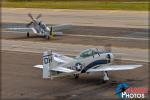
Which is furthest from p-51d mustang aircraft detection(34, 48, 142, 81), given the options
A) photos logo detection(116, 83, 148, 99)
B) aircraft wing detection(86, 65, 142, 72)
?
photos logo detection(116, 83, 148, 99)

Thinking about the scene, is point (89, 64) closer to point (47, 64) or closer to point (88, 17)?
point (47, 64)

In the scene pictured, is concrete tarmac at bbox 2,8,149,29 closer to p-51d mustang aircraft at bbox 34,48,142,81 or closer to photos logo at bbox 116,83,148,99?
p-51d mustang aircraft at bbox 34,48,142,81

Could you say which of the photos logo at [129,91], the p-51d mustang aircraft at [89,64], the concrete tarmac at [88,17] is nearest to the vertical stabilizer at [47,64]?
the p-51d mustang aircraft at [89,64]

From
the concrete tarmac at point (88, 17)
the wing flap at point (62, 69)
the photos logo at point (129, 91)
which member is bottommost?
the photos logo at point (129, 91)

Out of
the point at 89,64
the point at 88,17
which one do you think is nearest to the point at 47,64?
the point at 89,64

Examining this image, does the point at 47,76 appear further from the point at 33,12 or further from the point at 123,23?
the point at 33,12

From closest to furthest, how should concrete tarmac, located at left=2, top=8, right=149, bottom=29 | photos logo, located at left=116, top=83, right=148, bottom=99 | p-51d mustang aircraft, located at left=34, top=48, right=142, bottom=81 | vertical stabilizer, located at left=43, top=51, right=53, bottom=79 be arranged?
photos logo, located at left=116, top=83, right=148, bottom=99, vertical stabilizer, located at left=43, top=51, right=53, bottom=79, p-51d mustang aircraft, located at left=34, top=48, right=142, bottom=81, concrete tarmac, located at left=2, top=8, right=149, bottom=29

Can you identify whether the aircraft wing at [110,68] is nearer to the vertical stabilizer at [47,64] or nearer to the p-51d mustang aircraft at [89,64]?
the p-51d mustang aircraft at [89,64]

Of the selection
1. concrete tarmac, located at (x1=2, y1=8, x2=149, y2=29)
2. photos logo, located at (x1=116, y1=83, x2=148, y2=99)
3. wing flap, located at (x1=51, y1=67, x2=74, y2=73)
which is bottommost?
photos logo, located at (x1=116, y1=83, x2=148, y2=99)

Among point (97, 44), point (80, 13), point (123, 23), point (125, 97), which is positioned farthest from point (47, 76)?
point (80, 13)

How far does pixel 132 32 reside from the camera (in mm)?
51469

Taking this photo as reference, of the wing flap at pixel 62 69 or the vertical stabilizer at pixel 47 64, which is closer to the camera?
the vertical stabilizer at pixel 47 64

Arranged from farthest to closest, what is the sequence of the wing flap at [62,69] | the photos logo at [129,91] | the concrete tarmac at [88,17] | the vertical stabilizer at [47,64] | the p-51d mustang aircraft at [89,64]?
the concrete tarmac at [88,17] < the p-51d mustang aircraft at [89,64] < the wing flap at [62,69] < the vertical stabilizer at [47,64] < the photos logo at [129,91]

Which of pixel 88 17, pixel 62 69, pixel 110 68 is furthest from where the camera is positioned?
pixel 88 17
